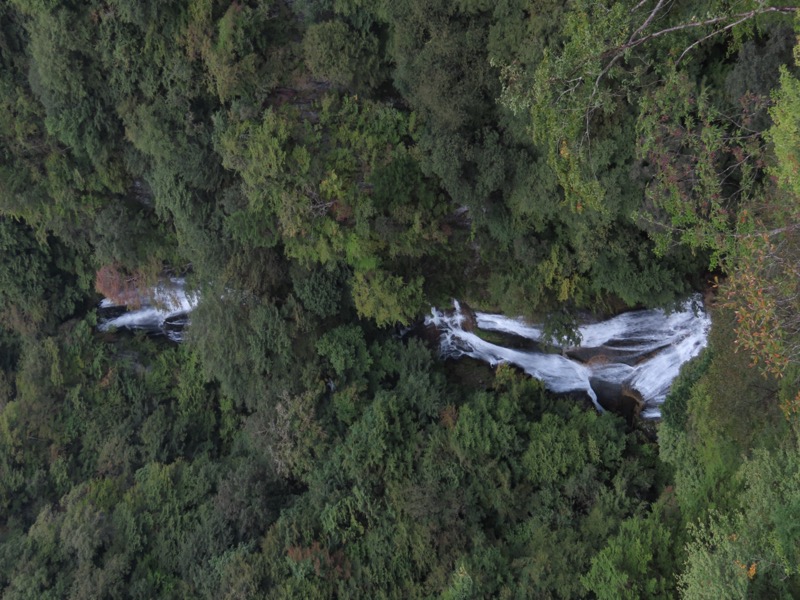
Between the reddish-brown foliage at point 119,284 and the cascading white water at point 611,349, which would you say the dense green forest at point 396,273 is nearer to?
the reddish-brown foliage at point 119,284

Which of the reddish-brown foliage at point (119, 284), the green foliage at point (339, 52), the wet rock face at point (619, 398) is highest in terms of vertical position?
the green foliage at point (339, 52)

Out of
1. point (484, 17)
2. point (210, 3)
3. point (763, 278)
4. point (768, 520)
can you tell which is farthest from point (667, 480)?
point (210, 3)

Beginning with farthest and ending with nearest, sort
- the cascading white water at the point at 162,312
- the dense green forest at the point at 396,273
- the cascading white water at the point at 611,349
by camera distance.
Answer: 1. the cascading white water at the point at 162,312
2. the cascading white water at the point at 611,349
3. the dense green forest at the point at 396,273

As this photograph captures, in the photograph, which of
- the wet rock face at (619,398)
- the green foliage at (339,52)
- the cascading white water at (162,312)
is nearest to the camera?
the green foliage at (339,52)

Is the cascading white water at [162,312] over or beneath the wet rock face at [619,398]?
over

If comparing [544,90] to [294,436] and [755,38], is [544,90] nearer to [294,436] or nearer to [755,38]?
[755,38]

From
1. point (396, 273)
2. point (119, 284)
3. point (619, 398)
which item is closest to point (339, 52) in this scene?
point (396, 273)

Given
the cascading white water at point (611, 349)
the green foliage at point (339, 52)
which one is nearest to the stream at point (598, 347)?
the cascading white water at point (611, 349)
